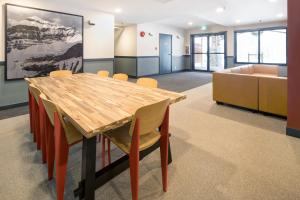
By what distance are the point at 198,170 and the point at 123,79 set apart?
5.48 feet

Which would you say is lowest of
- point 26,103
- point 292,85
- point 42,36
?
point 26,103

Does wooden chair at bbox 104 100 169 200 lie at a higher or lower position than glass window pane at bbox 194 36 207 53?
lower

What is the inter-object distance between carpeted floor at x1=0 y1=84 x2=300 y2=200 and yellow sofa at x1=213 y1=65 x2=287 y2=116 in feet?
1.32

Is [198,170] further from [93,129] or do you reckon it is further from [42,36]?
[42,36]

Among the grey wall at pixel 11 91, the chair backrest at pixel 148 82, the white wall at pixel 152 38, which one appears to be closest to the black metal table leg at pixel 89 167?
the chair backrest at pixel 148 82

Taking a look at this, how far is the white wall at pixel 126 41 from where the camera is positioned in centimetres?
798

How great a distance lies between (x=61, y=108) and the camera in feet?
4.91

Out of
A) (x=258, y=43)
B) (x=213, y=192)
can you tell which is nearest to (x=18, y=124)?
(x=213, y=192)

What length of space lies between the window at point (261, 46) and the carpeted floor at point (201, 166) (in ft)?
21.5

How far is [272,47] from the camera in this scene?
852cm

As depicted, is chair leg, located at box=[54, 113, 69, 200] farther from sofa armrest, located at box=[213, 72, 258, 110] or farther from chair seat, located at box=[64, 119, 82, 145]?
sofa armrest, located at box=[213, 72, 258, 110]

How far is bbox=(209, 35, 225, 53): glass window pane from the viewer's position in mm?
9600

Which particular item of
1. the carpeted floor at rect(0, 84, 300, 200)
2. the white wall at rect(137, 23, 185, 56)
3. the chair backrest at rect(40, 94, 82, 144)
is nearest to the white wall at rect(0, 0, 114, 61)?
the white wall at rect(137, 23, 185, 56)

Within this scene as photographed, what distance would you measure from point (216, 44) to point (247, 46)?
4.70ft
